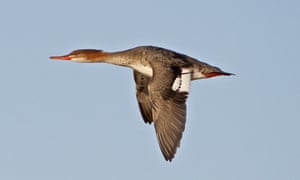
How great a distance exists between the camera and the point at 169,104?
63.7 feet

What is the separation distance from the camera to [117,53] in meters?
22.2

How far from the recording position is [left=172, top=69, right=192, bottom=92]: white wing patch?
1981 centimetres

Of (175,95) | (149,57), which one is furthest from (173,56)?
(175,95)

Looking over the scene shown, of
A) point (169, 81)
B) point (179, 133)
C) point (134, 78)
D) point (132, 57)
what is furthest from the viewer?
point (134, 78)

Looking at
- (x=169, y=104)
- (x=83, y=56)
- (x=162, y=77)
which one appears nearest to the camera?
(x=169, y=104)

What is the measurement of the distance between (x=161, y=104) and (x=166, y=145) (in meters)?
1.10

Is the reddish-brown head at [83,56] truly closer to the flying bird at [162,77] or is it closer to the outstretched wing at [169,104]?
the flying bird at [162,77]

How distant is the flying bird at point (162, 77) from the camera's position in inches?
746

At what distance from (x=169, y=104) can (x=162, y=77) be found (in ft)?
3.06

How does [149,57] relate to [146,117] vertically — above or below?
above

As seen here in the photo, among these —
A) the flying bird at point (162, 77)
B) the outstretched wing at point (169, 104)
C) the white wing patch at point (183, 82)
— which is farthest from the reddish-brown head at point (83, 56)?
the white wing patch at point (183, 82)

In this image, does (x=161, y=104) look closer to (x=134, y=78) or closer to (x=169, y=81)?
(x=169, y=81)

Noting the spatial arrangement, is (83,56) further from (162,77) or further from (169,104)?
(169,104)

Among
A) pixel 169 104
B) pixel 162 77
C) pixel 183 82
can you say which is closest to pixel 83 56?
pixel 162 77
